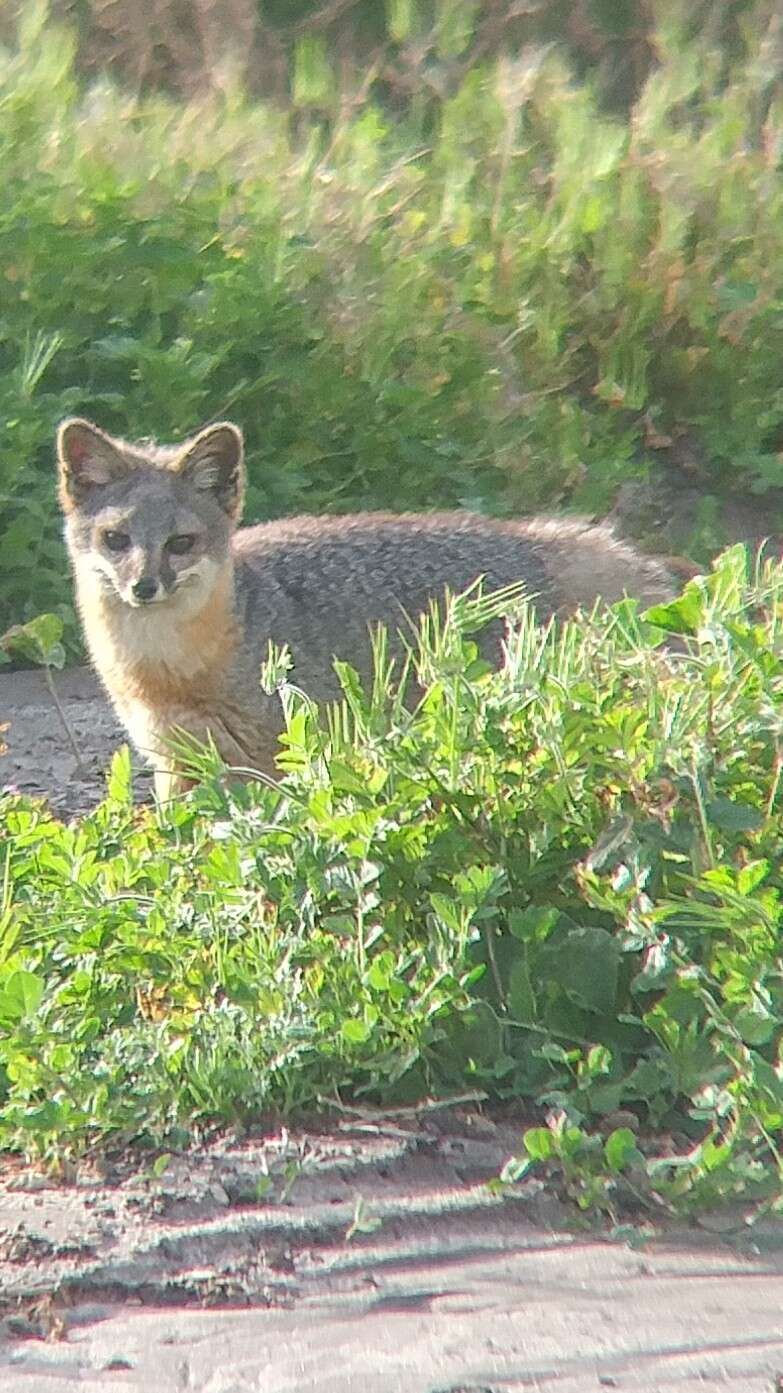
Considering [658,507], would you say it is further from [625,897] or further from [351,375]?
[625,897]

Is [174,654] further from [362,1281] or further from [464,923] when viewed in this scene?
[362,1281]

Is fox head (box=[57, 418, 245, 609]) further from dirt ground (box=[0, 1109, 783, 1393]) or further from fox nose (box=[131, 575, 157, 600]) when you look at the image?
dirt ground (box=[0, 1109, 783, 1393])

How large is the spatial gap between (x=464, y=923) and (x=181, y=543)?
244 centimetres

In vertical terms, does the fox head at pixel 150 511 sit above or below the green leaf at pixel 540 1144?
above

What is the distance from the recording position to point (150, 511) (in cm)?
596

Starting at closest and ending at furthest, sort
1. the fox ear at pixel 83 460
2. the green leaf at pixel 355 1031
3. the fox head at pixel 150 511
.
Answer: the green leaf at pixel 355 1031 → the fox head at pixel 150 511 → the fox ear at pixel 83 460

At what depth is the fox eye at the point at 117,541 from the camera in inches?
235

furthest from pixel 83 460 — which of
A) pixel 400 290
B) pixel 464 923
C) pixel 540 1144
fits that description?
pixel 540 1144

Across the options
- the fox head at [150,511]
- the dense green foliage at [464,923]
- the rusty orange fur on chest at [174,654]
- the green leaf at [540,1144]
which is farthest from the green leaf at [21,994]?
the rusty orange fur on chest at [174,654]

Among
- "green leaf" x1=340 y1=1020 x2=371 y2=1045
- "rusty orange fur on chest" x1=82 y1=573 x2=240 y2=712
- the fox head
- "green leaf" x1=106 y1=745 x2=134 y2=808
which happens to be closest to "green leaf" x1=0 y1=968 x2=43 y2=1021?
"green leaf" x1=340 y1=1020 x2=371 y2=1045

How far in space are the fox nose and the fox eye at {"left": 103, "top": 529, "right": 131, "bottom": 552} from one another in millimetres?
182

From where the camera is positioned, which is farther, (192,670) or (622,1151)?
(192,670)

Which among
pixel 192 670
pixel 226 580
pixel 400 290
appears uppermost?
pixel 400 290

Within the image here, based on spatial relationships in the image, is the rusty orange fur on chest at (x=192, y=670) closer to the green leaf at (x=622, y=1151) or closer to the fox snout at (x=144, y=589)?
the fox snout at (x=144, y=589)
